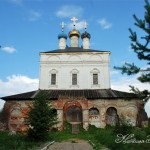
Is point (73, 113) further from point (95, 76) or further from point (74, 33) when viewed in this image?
point (74, 33)

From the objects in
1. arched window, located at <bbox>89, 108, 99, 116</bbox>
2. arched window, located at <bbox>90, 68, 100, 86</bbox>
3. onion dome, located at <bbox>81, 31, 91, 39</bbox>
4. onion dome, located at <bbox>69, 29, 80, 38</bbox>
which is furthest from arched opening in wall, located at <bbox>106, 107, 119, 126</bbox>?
onion dome, located at <bbox>69, 29, 80, 38</bbox>

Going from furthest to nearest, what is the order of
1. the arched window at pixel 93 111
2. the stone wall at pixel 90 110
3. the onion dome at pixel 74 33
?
the onion dome at pixel 74 33 < the arched window at pixel 93 111 < the stone wall at pixel 90 110

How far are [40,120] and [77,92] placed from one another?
1058 centimetres

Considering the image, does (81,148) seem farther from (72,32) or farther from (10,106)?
(72,32)

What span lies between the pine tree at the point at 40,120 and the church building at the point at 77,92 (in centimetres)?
692

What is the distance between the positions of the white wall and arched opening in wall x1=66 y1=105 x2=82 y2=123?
11.8 feet

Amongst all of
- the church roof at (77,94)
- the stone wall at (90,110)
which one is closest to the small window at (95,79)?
the church roof at (77,94)

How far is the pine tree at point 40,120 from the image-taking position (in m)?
18.8

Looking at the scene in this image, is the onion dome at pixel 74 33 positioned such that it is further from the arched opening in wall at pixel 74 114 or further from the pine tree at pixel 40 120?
the pine tree at pixel 40 120

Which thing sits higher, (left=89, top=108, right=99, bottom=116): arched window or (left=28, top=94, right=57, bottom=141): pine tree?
(left=89, top=108, right=99, bottom=116): arched window

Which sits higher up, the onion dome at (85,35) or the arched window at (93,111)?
the onion dome at (85,35)

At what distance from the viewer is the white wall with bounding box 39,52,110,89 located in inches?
1228

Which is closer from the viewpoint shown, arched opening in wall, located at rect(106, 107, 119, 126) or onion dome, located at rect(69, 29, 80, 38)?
arched opening in wall, located at rect(106, 107, 119, 126)

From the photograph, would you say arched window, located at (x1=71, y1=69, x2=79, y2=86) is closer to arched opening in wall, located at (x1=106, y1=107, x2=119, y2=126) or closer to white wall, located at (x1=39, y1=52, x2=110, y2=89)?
white wall, located at (x1=39, y1=52, x2=110, y2=89)
